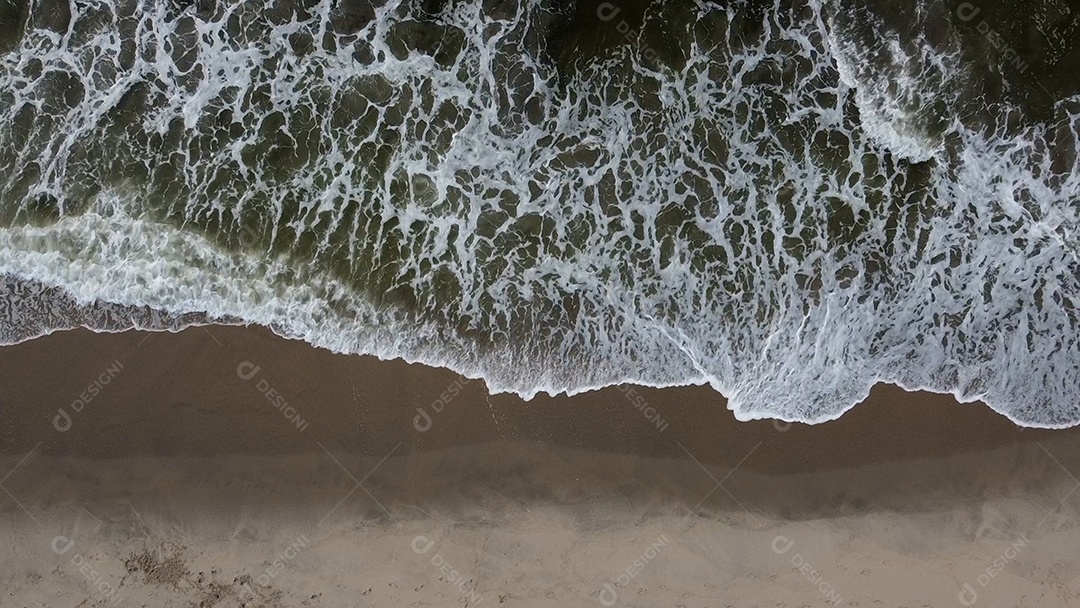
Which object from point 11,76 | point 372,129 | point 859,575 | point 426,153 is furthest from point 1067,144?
point 11,76

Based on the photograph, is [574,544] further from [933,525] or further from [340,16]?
[340,16]

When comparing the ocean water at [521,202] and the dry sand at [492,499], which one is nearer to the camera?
the ocean water at [521,202]

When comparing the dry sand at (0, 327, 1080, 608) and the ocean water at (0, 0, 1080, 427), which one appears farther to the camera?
the dry sand at (0, 327, 1080, 608)

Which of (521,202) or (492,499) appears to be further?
(492,499)

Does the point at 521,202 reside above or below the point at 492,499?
above
